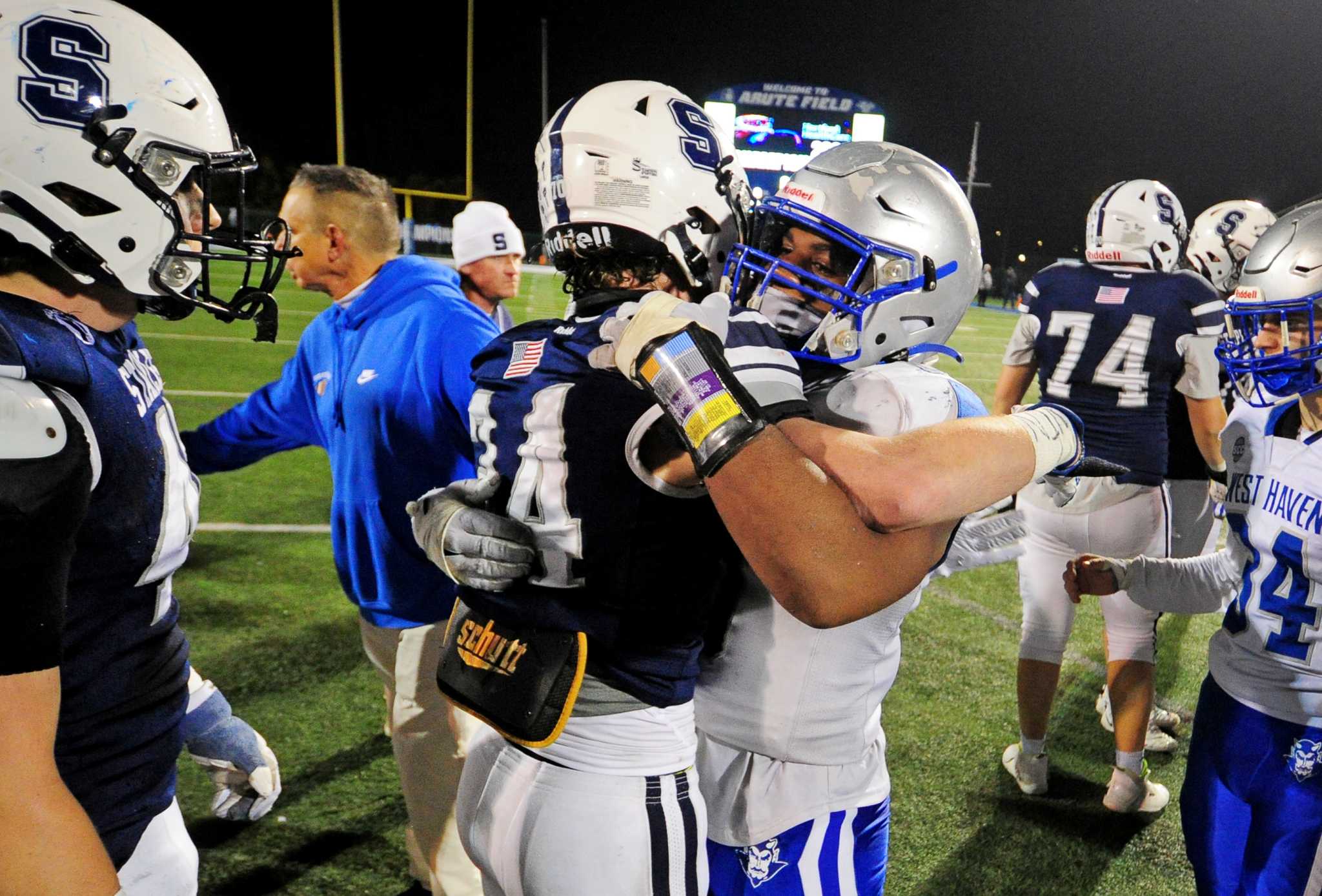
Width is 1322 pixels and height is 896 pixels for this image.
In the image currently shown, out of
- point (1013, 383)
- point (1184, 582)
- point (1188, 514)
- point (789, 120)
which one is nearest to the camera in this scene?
point (1184, 582)

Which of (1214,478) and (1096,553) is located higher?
(1214,478)

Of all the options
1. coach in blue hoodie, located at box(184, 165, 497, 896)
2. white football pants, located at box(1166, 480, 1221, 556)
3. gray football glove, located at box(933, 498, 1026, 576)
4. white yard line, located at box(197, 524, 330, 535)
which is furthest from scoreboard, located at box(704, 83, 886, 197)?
gray football glove, located at box(933, 498, 1026, 576)

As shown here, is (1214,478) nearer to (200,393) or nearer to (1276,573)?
(1276,573)

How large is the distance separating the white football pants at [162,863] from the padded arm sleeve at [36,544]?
0.63 meters

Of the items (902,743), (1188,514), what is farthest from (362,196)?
(1188,514)

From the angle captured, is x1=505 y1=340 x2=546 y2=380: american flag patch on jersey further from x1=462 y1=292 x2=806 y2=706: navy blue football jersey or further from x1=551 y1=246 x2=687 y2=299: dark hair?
x1=551 y1=246 x2=687 y2=299: dark hair

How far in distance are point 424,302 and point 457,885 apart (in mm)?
1913

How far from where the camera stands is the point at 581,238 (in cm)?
175

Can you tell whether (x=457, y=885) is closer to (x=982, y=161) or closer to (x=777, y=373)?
(x=777, y=373)

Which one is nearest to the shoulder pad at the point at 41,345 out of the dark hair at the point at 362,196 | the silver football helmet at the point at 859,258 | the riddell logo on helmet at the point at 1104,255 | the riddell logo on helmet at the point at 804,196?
the silver football helmet at the point at 859,258

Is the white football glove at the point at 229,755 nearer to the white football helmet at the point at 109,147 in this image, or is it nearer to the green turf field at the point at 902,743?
the white football helmet at the point at 109,147

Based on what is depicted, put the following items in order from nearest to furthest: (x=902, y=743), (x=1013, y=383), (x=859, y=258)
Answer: (x=859, y=258) → (x=902, y=743) → (x=1013, y=383)

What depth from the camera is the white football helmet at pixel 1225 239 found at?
5152 millimetres

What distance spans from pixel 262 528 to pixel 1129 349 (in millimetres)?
5761
